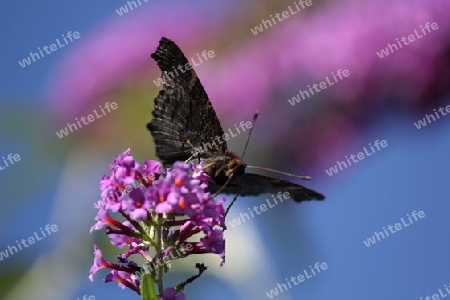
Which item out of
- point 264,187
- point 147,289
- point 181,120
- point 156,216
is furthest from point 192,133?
point 147,289

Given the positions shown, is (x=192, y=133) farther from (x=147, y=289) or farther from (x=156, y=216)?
(x=147, y=289)

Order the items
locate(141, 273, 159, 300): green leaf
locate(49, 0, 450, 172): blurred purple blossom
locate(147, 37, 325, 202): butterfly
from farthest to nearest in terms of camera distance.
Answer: locate(49, 0, 450, 172): blurred purple blossom → locate(147, 37, 325, 202): butterfly → locate(141, 273, 159, 300): green leaf

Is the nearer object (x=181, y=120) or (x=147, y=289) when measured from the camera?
(x=147, y=289)

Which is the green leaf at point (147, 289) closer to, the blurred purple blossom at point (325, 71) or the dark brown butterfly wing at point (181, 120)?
the dark brown butterfly wing at point (181, 120)

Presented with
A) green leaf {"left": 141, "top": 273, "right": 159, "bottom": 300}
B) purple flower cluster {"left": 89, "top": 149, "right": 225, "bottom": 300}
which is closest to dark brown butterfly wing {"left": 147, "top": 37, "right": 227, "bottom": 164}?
purple flower cluster {"left": 89, "top": 149, "right": 225, "bottom": 300}

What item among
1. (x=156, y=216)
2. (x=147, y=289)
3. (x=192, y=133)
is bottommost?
(x=147, y=289)

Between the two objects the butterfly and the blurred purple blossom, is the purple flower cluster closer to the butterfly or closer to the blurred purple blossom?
the butterfly

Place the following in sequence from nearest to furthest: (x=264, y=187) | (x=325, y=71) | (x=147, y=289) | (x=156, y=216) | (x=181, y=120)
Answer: (x=147, y=289) < (x=156, y=216) < (x=181, y=120) < (x=264, y=187) < (x=325, y=71)

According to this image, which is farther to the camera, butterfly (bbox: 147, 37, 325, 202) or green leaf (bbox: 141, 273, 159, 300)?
butterfly (bbox: 147, 37, 325, 202)
